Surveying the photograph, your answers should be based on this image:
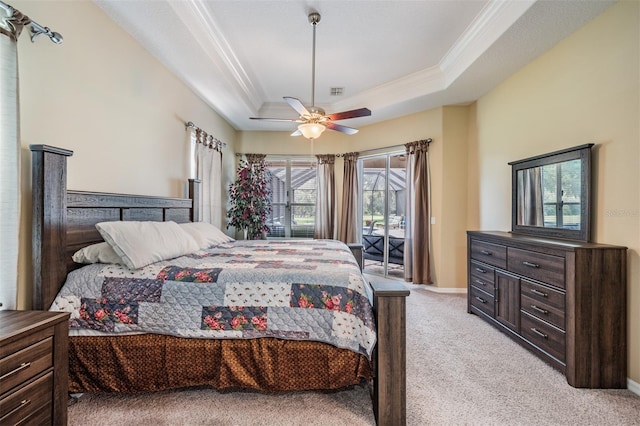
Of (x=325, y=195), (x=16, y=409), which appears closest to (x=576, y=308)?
(x=16, y=409)

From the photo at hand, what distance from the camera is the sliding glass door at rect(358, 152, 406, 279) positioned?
5207mm

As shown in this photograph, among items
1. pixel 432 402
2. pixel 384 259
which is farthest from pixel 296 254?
pixel 384 259

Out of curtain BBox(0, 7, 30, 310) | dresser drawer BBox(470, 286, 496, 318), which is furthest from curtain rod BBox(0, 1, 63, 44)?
dresser drawer BBox(470, 286, 496, 318)

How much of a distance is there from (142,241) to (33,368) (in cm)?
92

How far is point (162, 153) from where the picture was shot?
3260 mm

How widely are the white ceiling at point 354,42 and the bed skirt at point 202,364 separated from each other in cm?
253

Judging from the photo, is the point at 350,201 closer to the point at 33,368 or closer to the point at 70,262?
the point at 70,262

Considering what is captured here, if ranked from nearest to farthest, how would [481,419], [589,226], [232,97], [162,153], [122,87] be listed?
[481,419], [589,226], [122,87], [162,153], [232,97]

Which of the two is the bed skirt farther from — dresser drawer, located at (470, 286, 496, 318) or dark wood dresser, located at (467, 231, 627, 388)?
dresser drawer, located at (470, 286, 496, 318)

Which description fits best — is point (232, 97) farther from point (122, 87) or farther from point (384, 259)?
point (384, 259)

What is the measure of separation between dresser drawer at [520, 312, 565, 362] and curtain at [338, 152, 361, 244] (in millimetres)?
3156

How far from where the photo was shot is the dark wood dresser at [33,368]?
122 centimetres

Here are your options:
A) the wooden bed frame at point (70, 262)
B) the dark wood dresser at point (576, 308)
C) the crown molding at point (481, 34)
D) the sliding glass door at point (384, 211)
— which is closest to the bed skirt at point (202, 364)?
the wooden bed frame at point (70, 262)

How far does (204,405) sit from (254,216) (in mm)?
3361
